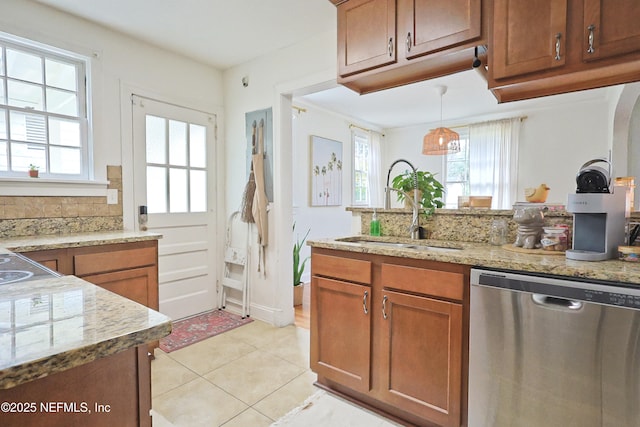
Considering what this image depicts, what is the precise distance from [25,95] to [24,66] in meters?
0.21

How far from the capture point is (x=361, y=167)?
19.3 feet

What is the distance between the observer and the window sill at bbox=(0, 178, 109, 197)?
2.30 m

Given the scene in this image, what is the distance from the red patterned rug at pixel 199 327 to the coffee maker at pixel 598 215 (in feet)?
8.67

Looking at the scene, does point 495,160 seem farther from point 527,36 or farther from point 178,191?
point 178,191

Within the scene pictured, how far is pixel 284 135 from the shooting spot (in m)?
3.12

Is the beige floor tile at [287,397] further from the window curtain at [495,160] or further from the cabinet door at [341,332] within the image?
the window curtain at [495,160]

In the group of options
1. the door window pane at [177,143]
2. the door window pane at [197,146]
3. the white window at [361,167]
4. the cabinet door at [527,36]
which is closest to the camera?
the cabinet door at [527,36]

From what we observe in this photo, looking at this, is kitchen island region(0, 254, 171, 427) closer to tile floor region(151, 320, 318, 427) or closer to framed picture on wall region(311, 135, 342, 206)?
tile floor region(151, 320, 318, 427)

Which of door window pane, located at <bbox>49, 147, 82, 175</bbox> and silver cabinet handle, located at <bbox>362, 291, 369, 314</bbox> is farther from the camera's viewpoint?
door window pane, located at <bbox>49, 147, 82, 175</bbox>

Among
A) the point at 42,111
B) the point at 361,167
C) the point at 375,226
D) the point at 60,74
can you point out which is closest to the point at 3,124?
the point at 42,111

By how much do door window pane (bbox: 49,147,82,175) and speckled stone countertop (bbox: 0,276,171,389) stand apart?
79.1 inches

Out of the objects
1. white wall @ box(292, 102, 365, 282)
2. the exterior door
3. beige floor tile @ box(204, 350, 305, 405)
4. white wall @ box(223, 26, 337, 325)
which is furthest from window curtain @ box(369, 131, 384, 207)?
beige floor tile @ box(204, 350, 305, 405)

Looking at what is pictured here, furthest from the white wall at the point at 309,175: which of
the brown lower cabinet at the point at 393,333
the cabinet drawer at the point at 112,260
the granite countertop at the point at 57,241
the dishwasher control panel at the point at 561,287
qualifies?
the dishwasher control panel at the point at 561,287

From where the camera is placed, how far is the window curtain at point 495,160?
5.07 metres
